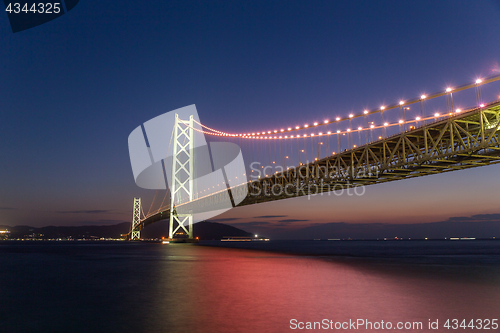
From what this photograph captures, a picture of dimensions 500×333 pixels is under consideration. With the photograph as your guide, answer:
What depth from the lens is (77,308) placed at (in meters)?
9.45

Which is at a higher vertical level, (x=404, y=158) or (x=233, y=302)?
(x=404, y=158)

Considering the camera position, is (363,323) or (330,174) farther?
(330,174)

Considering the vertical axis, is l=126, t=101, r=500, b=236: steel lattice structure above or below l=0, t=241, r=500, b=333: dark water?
above

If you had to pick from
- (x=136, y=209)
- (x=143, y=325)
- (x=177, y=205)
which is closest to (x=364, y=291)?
(x=143, y=325)

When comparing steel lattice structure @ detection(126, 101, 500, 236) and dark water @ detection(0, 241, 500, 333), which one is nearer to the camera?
dark water @ detection(0, 241, 500, 333)

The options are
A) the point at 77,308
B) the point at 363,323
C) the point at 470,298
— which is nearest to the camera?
the point at 363,323

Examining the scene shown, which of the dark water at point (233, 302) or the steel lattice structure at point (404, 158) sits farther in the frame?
the steel lattice structure at point (404, 158)

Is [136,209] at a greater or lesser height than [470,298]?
greater

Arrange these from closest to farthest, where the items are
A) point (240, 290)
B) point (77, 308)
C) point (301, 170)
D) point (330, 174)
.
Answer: point (77, 308) < point (240, 290) < point (330, 174) < point (301, 170)

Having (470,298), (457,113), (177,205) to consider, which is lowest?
(470,298)

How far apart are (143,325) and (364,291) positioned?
6.70 meters

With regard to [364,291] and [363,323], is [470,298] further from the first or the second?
[363,323]

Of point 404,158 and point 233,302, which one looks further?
point 404,158

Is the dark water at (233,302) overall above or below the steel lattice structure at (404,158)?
below
